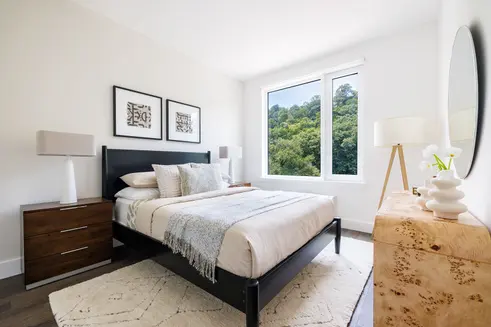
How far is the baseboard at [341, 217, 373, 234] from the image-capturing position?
3230 millimetres

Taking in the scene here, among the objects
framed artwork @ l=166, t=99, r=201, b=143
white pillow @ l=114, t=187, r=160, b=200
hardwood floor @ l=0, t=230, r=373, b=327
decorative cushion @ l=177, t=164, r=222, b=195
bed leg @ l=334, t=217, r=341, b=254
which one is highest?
framed artwork @ l=166, t=99, r=201, b=143

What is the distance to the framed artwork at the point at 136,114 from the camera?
2.82 meters

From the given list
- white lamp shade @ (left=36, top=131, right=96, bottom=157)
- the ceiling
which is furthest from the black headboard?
the ceiling

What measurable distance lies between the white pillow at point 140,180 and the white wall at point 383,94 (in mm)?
2515

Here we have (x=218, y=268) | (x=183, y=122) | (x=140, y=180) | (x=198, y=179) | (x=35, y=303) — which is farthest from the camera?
(x=183, y=122)

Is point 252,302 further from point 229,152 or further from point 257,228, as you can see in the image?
point 229,152

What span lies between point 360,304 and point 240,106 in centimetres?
399

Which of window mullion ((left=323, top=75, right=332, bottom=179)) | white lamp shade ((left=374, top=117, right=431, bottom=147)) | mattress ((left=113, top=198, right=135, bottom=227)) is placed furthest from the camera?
window mullion ((left=323, top=75, right=332, bottom=179))

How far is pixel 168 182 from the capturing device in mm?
2586

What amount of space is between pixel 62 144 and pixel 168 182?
1.05 metres

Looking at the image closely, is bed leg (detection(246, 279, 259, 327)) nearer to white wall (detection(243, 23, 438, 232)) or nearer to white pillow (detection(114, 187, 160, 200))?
white pillow (detection(114, 187, 160, 200))

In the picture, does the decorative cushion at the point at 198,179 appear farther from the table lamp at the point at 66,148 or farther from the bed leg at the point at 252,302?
the bed leg at the point at 252,302

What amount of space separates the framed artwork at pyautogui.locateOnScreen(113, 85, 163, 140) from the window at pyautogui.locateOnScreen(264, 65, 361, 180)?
2.26m

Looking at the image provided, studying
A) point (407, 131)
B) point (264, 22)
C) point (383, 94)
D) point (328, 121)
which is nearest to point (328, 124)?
point (328, 121)
